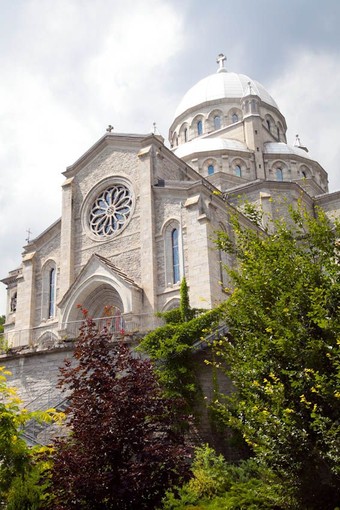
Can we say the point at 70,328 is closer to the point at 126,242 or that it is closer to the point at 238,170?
the point at 126,242

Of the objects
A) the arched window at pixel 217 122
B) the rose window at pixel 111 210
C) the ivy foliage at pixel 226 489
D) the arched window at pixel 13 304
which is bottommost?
the ivy foliage at pixel 226 489

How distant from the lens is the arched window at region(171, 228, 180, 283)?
86.2ft

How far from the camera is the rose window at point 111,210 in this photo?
97.3 feet

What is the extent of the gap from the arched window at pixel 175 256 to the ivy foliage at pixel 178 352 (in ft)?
25.2

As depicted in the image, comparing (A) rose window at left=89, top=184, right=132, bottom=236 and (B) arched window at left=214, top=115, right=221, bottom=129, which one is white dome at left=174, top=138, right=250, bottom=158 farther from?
(A) rose window at left=89, top=184, right=132, bottom=236

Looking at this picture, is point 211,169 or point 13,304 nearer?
point 13,304

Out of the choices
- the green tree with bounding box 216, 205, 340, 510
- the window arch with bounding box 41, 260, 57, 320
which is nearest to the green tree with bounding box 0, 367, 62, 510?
the green tree with bounding box 216, 205, 340, 510

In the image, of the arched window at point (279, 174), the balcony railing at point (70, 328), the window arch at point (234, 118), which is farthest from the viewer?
the window arch at point (234, 118)

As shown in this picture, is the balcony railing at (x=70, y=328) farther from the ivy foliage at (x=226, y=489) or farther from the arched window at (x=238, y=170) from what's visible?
the arched window at (x=238, y=170)

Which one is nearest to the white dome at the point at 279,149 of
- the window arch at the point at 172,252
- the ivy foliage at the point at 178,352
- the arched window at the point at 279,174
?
the arched window at the point at 279,174

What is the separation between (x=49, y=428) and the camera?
639 inches

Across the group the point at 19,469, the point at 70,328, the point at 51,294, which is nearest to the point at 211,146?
the point at 51,294

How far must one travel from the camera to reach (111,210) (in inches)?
1192

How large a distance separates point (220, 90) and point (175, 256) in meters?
28.7
